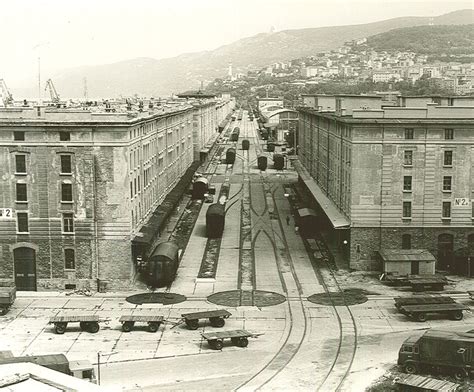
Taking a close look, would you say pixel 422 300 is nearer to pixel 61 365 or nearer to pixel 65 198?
pixel 61 365

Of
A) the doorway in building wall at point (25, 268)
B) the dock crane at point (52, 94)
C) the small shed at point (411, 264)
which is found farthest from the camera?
the dock crane at point (52, 94)

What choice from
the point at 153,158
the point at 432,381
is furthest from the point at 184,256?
the point at 432,381

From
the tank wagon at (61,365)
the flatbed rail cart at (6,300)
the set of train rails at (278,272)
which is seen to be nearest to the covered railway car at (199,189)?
the set of train rails at (278,272)

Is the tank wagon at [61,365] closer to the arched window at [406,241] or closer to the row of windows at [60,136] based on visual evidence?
the row of windows at [60,136]

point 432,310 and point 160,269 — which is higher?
point 160,269

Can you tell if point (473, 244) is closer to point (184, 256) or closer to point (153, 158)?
point (184, 256)

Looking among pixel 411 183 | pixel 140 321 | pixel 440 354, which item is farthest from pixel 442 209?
pixel 140 321
